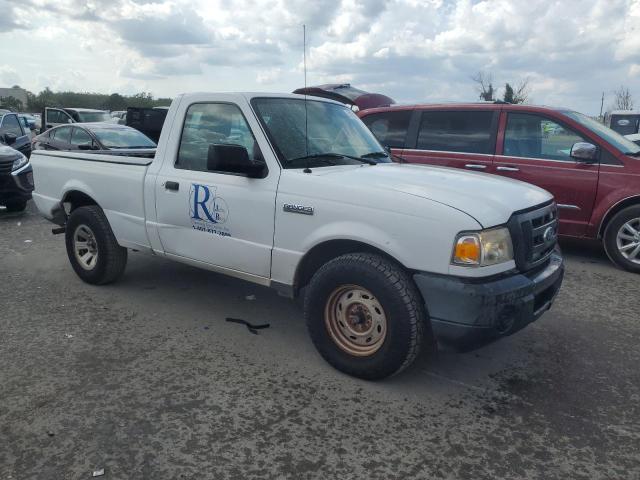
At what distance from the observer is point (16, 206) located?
30.0 ft

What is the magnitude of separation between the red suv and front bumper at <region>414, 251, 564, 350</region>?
3601mm

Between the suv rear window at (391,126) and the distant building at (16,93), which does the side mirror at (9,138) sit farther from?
the distant building at (16,93)

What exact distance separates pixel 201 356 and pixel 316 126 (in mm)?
1901

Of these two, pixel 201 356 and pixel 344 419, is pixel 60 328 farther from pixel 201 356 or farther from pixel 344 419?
pixel 344 419

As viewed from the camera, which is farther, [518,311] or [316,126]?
[316,126]

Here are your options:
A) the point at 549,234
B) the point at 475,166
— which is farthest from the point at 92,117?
the point at 549,234

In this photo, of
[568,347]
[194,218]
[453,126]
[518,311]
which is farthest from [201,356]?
[453,126]

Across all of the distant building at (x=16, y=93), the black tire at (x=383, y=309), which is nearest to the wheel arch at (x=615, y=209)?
the black tire at (x=383, y=309)

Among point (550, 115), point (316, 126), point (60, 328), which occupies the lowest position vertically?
point (60, 328)

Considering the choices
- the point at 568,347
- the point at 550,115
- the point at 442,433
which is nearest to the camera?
the point at 442,433

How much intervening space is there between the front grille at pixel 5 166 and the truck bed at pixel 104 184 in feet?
11.9

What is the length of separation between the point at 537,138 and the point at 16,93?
77360mm

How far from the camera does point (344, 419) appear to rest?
120 inches

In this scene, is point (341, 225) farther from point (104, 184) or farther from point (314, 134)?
point (104, 184)
